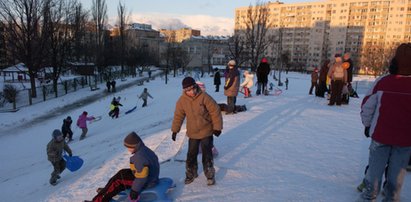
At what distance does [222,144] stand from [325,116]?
4758 millimetres

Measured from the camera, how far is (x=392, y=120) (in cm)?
330

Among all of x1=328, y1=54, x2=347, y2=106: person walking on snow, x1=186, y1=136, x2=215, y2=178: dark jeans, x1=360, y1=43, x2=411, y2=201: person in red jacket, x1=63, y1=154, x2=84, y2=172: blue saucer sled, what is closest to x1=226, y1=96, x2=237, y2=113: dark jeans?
x1=328, y1=54, x2=347, y2=106: person walking on snow

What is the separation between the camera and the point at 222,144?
6.93 meters

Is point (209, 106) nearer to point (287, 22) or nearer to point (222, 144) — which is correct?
point (222, 144)

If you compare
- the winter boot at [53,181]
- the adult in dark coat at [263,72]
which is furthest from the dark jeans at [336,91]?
the winter boot at [53,181]

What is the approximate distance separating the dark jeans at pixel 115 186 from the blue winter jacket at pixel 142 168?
0.46 feet

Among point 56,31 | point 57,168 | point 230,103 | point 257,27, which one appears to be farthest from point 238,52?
point 57,168

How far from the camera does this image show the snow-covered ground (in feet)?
15.0

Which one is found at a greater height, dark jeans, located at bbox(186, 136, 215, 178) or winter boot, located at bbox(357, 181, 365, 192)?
dark jeans, located at bbox(186, 136, 215, 178)

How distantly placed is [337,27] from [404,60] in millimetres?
96193

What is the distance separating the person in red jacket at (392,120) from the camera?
326 cm

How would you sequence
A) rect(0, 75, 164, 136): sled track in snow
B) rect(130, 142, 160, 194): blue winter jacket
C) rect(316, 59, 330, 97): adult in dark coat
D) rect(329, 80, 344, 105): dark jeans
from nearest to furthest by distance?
rect(130, 142, 160, 194): blue winter jacket, rect(329, 80, 344, 105): dark jeans, rect(316, 59, 330, 97): adult in dark coat, rect(0, 75, 164, 136): sled track in snow

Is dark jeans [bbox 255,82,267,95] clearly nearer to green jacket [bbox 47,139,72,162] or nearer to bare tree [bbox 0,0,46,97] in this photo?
green jacket [bbox 47,139,72,162]

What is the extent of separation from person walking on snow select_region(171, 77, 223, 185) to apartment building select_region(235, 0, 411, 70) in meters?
75.4
